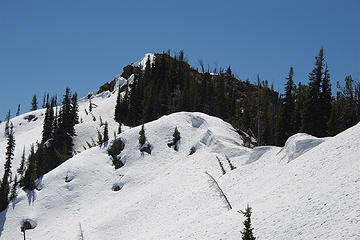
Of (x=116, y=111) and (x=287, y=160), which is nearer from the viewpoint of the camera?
(x=287, y=160)

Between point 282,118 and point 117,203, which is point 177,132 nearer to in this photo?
point 117,203

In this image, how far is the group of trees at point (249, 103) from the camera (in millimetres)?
40688

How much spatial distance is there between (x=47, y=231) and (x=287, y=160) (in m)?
24.9

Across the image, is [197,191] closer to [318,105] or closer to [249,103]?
[318,105]

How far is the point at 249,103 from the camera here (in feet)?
211

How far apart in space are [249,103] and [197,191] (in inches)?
1633

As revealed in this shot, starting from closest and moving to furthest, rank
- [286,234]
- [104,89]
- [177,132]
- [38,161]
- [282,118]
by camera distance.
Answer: [286,234], [177,132], [38,161], [282,118], [104,89]

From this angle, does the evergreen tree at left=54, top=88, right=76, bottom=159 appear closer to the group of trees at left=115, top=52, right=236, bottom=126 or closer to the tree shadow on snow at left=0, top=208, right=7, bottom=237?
the group of trees at left=115, top=52, right=236, bottom=126

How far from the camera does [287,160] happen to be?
23.1 metres

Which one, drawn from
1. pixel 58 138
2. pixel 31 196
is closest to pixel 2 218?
pixel 31 196

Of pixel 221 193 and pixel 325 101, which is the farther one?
pixel 325 101

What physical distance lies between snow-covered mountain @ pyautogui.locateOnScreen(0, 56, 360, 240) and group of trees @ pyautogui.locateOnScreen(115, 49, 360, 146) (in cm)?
1016

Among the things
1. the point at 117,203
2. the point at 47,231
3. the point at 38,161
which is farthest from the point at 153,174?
the point at 38,161

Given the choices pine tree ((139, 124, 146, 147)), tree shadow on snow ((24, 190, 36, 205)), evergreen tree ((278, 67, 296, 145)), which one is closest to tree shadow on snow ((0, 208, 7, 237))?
tree shadow on snow ((24, 190, 36, 205))
